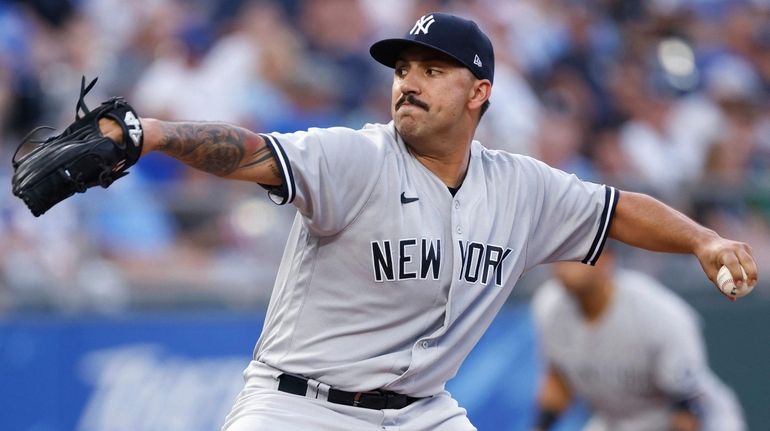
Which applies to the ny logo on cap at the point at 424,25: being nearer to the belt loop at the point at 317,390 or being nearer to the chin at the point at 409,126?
the chin at the point at 409,126

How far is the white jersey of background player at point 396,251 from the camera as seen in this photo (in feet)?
15.5

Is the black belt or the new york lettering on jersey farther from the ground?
the new york lettering on jersey

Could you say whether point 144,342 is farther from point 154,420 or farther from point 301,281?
point 301,281

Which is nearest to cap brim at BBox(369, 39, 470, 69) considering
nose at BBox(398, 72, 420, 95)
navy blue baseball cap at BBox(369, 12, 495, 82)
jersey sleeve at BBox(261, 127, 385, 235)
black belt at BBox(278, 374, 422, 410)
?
navy blue baseball cap at BBox(369, 12, 495, 82)

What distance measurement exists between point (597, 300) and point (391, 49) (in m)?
3.53

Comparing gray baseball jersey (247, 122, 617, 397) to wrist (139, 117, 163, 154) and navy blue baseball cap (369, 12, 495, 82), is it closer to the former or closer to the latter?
navy blue baseball cap (369, 12, 495, 82)

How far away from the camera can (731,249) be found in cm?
489

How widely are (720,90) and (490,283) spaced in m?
8.50

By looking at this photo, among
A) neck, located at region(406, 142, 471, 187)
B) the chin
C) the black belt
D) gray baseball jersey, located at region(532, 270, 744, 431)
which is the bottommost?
Result: the black belt

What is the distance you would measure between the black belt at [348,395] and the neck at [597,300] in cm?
345

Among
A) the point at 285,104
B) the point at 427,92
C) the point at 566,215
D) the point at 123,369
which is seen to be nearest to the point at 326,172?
the point at 427,92

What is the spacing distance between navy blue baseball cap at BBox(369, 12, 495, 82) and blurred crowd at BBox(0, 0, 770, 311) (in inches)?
140

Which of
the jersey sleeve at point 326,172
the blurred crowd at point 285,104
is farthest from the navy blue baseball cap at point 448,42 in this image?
the blurred crowd at point 285,104

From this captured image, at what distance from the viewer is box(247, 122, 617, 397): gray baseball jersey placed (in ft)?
15.6
